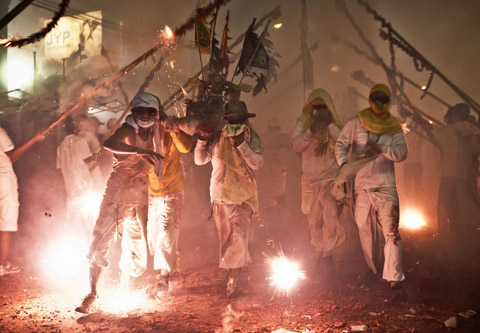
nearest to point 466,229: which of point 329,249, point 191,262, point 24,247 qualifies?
point 329,249

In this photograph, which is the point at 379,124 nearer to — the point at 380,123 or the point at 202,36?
the point at 380,123

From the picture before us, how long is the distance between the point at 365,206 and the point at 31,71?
676 inches

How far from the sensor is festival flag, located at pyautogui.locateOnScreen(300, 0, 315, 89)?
11.0m

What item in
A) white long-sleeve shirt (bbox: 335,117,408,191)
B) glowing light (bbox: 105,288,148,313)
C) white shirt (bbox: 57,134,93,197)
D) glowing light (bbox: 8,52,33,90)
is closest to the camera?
glowing light (bbox: 105,288,148,313)

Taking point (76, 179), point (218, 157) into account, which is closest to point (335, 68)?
point (218, 157)

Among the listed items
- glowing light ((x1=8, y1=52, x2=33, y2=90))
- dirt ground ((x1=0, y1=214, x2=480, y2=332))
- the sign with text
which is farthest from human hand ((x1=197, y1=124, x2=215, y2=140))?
the sign with text

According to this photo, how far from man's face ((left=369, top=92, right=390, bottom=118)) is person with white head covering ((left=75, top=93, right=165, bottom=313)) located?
2.80 meters

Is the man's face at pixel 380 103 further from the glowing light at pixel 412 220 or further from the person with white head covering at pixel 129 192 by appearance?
the glowing light at pixel 412 220

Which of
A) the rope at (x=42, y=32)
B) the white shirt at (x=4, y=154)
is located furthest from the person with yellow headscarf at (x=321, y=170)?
the white shirt at (x=4, y=154)

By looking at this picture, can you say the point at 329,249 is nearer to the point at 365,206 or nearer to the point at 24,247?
the point at 365,206

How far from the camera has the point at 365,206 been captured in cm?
534

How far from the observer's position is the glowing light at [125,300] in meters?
4.70

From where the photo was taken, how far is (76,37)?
20141 mm

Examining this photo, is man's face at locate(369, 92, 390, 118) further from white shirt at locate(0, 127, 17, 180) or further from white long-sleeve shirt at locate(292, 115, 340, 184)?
white shirt at locate(0, 127, 17, 180)
